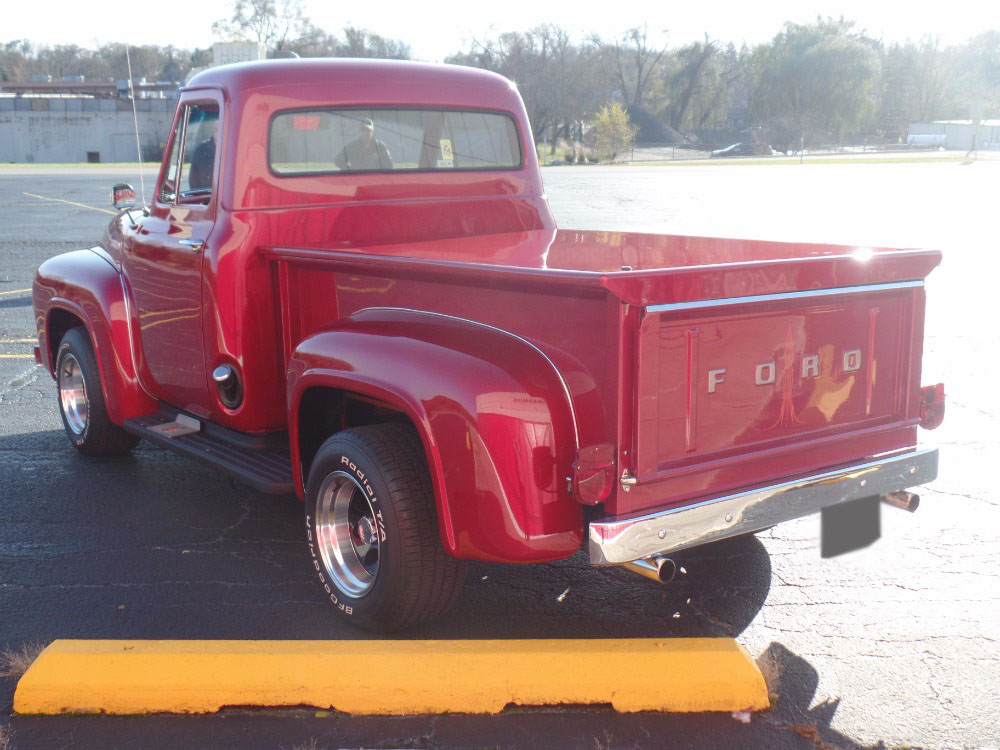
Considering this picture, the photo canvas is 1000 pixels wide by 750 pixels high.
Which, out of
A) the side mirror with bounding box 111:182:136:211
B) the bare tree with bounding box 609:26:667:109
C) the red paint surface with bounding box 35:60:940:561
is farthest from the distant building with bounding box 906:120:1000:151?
the red paint surface with bounding box 35:60:940:561

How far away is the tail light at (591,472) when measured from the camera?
9.39ft

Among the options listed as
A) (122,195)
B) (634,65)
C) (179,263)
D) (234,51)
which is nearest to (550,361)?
(179,263)

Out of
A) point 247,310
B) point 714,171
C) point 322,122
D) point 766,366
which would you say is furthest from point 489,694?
point 714,171

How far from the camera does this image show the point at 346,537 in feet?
12.1

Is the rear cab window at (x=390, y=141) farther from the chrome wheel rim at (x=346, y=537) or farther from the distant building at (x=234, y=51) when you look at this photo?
the distant building at (x=234, y=51)

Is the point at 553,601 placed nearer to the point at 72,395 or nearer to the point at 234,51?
the point at 72,395

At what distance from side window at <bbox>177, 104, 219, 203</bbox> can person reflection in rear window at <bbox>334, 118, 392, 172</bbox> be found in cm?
55

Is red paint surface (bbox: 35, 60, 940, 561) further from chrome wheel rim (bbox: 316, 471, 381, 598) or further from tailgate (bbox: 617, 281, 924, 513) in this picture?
chrome wheel rim (bbox: 316, 471, 381, 598)

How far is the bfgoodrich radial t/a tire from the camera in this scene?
3.23 metres

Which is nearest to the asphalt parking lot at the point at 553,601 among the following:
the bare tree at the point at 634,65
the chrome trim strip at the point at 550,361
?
the chrome trim strip at the point at 550,361

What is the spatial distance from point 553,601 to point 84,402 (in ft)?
10.3

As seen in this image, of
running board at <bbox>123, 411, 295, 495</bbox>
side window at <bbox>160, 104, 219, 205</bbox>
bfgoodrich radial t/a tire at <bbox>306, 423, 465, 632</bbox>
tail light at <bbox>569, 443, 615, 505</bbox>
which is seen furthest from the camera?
side window at <bbox>160, 104, 219, 205</bbox>

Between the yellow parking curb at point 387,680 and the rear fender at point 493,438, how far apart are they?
39 centimetres

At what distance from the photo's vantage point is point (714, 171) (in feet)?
142
